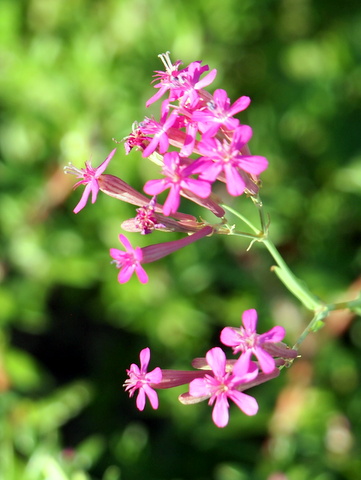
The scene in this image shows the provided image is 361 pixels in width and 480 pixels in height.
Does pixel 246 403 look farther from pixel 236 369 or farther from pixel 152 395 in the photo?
pixel 152 395

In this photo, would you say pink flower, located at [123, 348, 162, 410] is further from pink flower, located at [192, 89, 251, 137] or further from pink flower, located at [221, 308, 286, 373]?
pink flower, located at [192, 89, 251, 137]

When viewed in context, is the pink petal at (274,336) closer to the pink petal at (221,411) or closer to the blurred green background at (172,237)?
the pink petal at (221,411)

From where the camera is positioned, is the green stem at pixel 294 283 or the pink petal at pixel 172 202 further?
the green stem at pixel 294 283

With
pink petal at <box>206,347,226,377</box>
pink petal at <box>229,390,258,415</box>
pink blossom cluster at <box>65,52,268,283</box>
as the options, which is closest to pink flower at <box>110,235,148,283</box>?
pink blossom cluster at <box>65,52,268,283</box>

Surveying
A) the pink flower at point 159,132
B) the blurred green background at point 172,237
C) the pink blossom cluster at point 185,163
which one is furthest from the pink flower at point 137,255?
the blurred green background at point 172,237

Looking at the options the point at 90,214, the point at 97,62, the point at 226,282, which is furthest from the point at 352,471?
the point at 97,62

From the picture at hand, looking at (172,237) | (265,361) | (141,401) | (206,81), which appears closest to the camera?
(265,361)

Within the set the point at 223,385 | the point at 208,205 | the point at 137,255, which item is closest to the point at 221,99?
the point at 208,205
